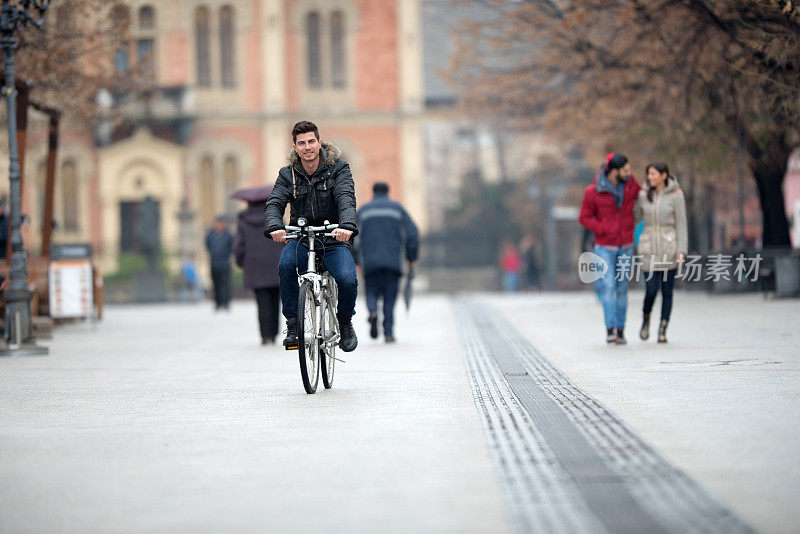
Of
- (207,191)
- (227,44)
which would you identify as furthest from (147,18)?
(207,191)

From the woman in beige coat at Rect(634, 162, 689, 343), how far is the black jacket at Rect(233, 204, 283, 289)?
4.32 metres

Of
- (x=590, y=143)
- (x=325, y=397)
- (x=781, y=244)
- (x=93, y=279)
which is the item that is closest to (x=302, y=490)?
(x=325, y=397)

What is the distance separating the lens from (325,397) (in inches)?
371

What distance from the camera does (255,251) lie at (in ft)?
51.3

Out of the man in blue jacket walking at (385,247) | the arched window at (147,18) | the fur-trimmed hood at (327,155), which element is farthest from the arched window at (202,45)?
the fur-trimmed hood at (327,155)

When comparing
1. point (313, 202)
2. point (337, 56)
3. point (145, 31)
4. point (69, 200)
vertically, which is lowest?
point (313, 202)

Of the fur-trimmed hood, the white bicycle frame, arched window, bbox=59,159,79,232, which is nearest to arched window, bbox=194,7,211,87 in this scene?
arched window, bbox=59,159,79,232

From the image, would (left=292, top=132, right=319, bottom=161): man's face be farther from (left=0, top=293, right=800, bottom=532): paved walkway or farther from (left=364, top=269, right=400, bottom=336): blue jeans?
(left=364, top=269, right=400, bottom=336): blue jeans

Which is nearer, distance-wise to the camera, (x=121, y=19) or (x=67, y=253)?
(x=67, y=253)

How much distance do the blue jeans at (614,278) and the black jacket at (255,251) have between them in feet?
13.0

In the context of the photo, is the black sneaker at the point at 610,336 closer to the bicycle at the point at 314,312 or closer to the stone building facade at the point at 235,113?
the bicycle at the point at 314,312

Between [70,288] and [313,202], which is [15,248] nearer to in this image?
[70,288]

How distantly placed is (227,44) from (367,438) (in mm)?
42160

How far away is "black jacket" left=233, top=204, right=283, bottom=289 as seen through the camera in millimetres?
15516
